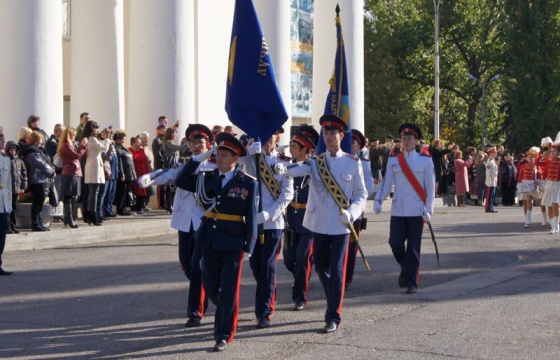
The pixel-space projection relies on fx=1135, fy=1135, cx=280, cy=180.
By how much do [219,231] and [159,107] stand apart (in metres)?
17.3

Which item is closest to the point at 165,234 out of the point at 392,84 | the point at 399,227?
the point at 399,227

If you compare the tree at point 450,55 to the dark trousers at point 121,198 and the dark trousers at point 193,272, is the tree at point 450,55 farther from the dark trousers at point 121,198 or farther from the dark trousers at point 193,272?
the dark trousers at point 193,272

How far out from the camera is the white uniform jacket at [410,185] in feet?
42.7

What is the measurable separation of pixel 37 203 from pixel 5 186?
13.7 ft

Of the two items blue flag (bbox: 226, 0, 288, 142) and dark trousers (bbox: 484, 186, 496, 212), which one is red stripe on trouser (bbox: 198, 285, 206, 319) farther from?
dark trousers (bbox: 484, 186, 496, 212)

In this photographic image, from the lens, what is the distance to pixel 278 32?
3092cm

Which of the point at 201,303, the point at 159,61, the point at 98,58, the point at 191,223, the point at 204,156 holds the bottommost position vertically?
the point at 201,303

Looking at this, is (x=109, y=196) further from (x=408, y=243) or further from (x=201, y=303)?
(x=201, y=303)

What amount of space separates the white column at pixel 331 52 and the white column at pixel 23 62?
46.9ft

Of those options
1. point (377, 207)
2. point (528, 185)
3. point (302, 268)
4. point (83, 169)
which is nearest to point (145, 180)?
point (302, 268)

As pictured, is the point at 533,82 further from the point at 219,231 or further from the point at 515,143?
the point at 219,231

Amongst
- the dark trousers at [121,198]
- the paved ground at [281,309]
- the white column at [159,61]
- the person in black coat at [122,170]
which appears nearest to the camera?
the paved ground at [281,309]

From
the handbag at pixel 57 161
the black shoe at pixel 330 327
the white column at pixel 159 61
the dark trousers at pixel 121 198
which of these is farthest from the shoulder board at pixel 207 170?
the white column at pixel 159 61

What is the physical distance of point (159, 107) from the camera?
26391mm
